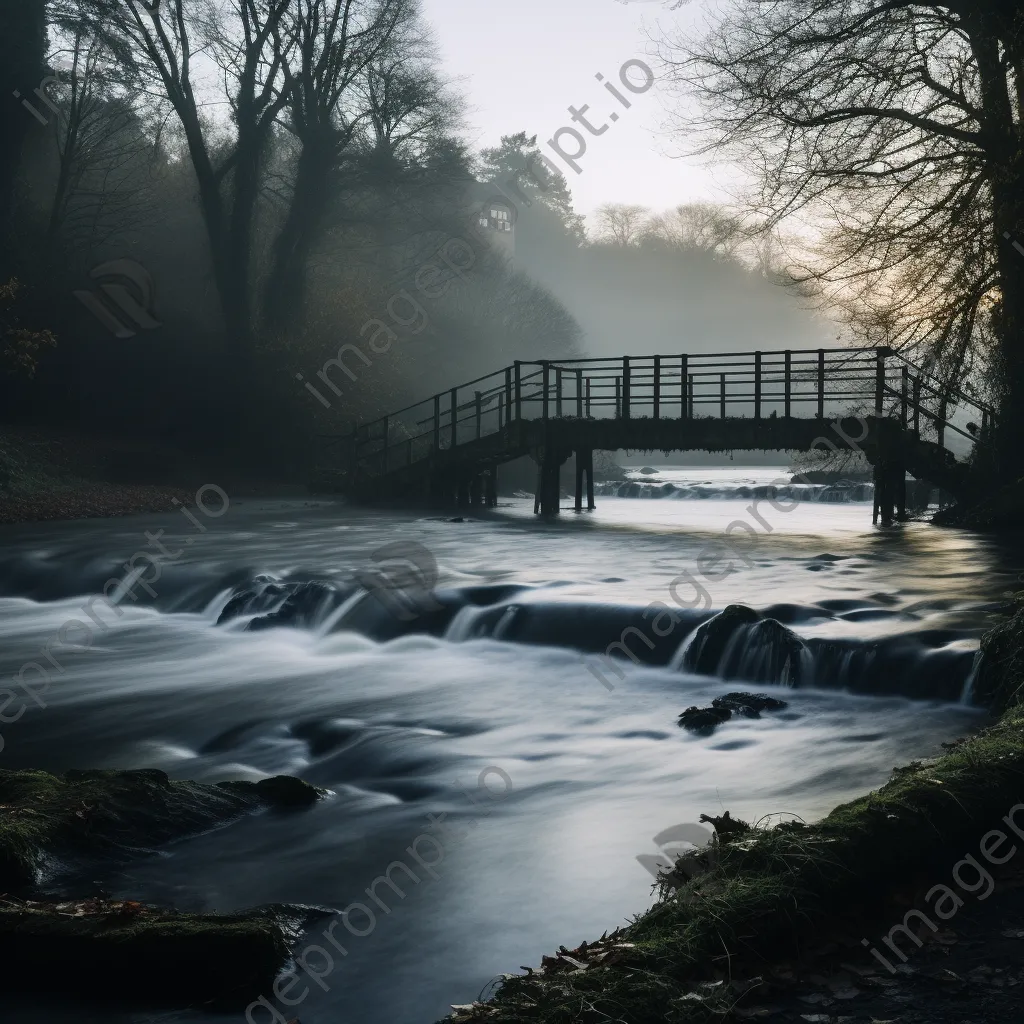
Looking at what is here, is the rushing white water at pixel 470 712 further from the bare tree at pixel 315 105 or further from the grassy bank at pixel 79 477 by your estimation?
the bare tree at pixel 315 105

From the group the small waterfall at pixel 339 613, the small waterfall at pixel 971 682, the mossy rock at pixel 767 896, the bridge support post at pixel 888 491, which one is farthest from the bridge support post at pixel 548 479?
the mossy rock at pixel 767 896

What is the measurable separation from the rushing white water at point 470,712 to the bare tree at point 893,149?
397 centimetres

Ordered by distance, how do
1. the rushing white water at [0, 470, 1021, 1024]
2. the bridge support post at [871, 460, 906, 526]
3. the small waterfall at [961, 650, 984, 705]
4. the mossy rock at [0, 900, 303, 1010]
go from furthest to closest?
the bridge support post at [871, 460, 906, 526] < the small waterfall at [961, 650, 984, 705] < the rushing white water at [0, 470, 1021, 1024] < the mossy rock at [0, 900, 303, 1010]

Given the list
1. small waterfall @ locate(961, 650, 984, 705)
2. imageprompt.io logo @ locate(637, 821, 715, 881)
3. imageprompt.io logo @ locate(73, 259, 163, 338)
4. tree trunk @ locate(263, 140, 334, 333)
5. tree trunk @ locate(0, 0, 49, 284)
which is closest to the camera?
imageprompt.io logo @ locate(637, 821, 715, 881)

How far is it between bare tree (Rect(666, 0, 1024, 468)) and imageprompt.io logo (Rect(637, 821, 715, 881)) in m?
12.0

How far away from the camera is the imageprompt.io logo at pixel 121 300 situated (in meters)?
32.0

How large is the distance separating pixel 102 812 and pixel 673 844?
309 centimetres

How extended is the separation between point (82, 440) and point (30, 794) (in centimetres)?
2431

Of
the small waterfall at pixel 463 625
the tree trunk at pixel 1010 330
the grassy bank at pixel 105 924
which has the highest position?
the tree trunk at pixel 1010 330

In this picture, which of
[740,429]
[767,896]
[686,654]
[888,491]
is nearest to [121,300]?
[740,429]

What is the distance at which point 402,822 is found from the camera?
6.90m

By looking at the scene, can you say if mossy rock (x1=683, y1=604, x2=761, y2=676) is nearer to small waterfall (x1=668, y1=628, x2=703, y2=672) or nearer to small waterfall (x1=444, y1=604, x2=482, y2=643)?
small waterfall (x1=668, y1=628, x2=703, y2=672)

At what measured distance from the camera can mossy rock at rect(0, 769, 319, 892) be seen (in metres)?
5.67

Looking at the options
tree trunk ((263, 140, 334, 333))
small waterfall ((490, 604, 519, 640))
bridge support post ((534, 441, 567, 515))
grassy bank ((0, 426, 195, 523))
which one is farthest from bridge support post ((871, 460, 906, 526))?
tree trunk ((263, 140, 334, 333))
